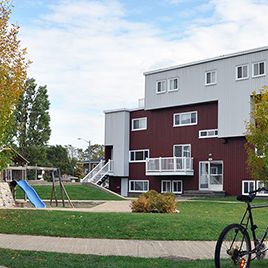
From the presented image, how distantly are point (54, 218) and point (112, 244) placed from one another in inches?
162

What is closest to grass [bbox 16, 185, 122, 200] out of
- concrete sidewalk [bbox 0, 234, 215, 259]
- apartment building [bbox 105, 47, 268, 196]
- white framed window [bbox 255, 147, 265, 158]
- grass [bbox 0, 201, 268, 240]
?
apartment building [bbox 105, 47, 268, 196]

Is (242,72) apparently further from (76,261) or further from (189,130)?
(76,261)

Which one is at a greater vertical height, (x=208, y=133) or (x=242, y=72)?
(x=242, y=72)

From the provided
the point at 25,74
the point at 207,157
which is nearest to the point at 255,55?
the point at 207,157

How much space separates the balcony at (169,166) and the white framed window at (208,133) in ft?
7.03

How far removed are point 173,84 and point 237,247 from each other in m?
37.8

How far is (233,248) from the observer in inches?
316

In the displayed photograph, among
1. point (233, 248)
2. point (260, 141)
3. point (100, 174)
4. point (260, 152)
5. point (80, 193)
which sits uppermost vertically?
point (260, 141)

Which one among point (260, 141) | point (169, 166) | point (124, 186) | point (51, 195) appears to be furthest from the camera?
point (124, 186)

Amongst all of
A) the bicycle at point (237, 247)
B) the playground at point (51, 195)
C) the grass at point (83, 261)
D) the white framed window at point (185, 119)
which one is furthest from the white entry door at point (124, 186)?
the bicycle at point (237, 247)

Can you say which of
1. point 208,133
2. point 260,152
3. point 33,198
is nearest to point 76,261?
point 33,198

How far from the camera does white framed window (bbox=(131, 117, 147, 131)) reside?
49.3 m

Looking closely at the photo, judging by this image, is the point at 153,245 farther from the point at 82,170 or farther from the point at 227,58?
the point at 82,170

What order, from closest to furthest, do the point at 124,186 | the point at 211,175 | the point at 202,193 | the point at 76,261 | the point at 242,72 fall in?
the point at 76,261 → the point at 242,72 → the point at 202,193 → the point at 211,175 → the point at 124,186
